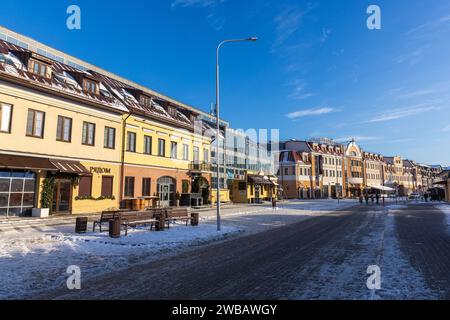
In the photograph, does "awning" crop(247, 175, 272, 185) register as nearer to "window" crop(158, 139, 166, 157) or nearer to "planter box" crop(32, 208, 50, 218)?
"window" crop(158, 139, 166, 157)

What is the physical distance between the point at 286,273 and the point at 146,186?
22726 mm

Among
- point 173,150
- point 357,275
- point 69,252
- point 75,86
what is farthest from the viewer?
point 173,150

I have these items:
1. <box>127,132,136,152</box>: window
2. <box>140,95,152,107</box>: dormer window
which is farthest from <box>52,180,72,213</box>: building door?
<box>140,95,152,107</box>: dormer window

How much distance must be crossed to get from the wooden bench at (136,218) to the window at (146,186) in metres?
13.4

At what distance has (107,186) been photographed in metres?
24.3

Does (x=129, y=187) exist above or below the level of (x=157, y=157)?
below

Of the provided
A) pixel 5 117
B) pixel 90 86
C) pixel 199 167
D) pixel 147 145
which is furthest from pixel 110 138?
pixel 199 167

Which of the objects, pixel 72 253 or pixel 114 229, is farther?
pixel 114 229

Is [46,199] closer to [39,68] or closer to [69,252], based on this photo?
[39,68]

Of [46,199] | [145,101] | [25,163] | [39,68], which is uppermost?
[145,101]

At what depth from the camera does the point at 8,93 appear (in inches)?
709

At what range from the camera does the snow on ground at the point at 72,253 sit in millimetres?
6483

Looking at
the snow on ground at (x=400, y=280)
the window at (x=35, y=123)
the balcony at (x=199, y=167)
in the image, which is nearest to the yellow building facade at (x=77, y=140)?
the window at (x=35, y=123)
